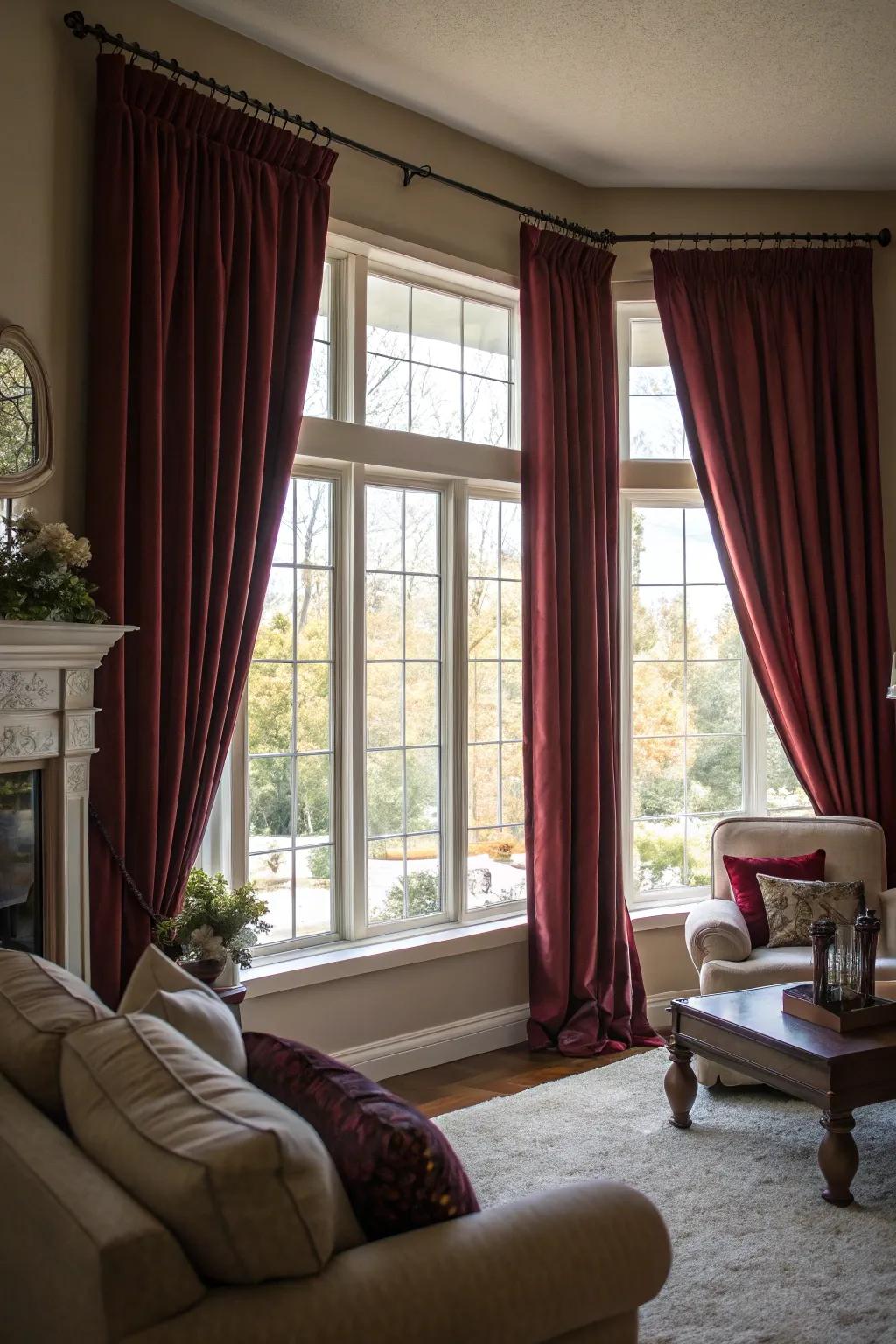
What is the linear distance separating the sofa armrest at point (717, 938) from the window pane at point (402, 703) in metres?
1.06

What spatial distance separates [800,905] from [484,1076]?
54.4 inches

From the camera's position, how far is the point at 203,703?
11.7 feet

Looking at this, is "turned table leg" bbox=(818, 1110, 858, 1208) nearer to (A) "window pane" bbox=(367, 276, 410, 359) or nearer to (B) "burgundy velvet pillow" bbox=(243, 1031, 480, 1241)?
(B) "burgundy velvet pillow" bbox=(243, 1031, 480, 1241)

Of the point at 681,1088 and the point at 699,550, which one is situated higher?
the point at 699,550

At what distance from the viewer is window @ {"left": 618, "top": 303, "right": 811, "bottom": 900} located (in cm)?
518

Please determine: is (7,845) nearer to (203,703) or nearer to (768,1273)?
(203,703)

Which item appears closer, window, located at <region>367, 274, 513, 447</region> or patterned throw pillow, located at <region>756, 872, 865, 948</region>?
patterned throw pillow, located at <region>756, 872, 865, 948</region>

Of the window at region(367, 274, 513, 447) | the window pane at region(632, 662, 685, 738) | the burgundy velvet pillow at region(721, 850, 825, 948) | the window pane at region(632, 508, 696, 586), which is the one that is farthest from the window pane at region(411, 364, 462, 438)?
the burgundy velvet pillow at region(721, 850, 825, 948)

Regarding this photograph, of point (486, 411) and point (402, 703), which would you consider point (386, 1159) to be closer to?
point (402, 703)

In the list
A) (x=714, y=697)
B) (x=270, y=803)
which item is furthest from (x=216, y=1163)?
(x=714, y=697)

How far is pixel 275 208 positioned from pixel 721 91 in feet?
5.95

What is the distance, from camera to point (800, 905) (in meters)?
4.35

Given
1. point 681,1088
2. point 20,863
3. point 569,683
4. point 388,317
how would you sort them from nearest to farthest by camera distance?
point 20,863 < point 681,1088 < point 388,317 < point 569,683

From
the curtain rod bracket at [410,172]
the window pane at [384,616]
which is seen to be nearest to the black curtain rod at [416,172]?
the curtain rod bracket at [410,172]
